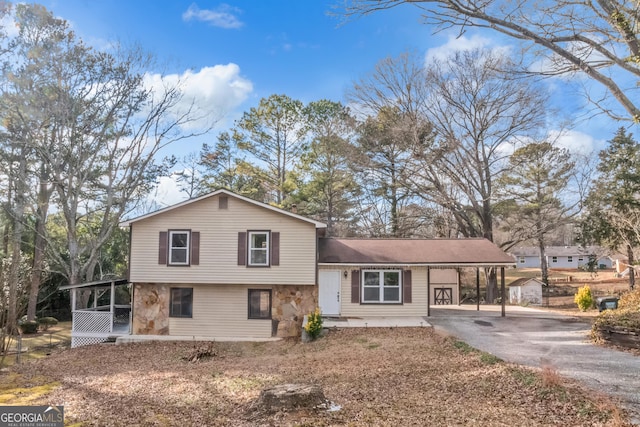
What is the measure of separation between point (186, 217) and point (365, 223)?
1643 cm

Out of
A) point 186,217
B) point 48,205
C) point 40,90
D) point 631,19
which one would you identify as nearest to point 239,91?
point 186,217

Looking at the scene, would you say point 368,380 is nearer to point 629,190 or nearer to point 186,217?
point 186,217

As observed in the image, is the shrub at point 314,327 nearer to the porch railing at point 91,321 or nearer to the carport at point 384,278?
the carport at point 384,278

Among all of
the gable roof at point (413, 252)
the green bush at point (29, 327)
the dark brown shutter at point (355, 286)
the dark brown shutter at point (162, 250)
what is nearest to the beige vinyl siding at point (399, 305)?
the dark brown shutter at point (355, 286)

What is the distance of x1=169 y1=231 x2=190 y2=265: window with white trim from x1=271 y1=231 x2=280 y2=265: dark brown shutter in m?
3.66

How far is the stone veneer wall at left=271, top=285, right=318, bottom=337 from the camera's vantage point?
709 inches

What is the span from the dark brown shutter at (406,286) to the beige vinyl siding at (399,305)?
0.14m

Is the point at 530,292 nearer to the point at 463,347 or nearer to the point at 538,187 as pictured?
the point at 538,187

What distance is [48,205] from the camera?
2505 cm

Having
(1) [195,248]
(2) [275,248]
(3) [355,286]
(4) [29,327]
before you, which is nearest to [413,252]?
(3) [355,286]

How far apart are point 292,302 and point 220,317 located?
3.20m

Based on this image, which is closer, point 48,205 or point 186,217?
point 186,217

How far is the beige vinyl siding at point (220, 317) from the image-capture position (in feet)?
59.0

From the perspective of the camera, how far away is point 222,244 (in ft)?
58.6
